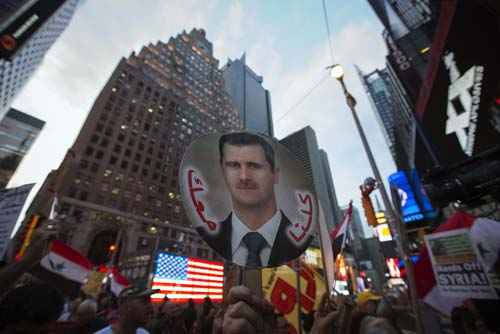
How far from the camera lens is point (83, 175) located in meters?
46.6

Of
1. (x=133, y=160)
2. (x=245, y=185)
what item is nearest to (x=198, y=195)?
(x=245, y=185)

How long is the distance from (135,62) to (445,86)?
8476 centimetres

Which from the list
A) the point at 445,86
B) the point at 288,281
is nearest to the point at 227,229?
the point at 288,281

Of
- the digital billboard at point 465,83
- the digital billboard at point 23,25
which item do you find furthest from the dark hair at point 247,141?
the digital billboard at point 23,25

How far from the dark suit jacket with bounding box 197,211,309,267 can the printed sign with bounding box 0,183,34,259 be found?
421 centimetres

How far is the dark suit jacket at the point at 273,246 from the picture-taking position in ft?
10.1

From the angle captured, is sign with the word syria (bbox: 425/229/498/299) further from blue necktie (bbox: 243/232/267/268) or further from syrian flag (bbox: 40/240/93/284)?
syrian flag (bbox: 40/240/93/284)

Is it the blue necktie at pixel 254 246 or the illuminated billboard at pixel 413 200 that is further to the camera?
the illuminated billboard at pixel 413 200

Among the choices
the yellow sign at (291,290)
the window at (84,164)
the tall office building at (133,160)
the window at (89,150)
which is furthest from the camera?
the window at (89,150)

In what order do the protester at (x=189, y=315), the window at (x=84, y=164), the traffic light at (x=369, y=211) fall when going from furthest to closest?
the window at (x=84, y=164) → the traffic light at (x=369, y=211) → the protester at (x=189, y=315)

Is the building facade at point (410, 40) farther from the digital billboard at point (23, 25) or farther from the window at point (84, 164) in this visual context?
the digital billboard at point (23, 25)

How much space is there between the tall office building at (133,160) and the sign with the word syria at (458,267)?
40.8 meters

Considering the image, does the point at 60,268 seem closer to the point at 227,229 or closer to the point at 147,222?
the point at 227,229

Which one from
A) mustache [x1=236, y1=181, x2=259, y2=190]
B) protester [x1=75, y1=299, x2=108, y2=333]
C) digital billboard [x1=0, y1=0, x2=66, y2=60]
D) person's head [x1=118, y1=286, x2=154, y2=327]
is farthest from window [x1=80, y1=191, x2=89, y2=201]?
mustache [x1=236, y1=181, x2=259, y2=190]
